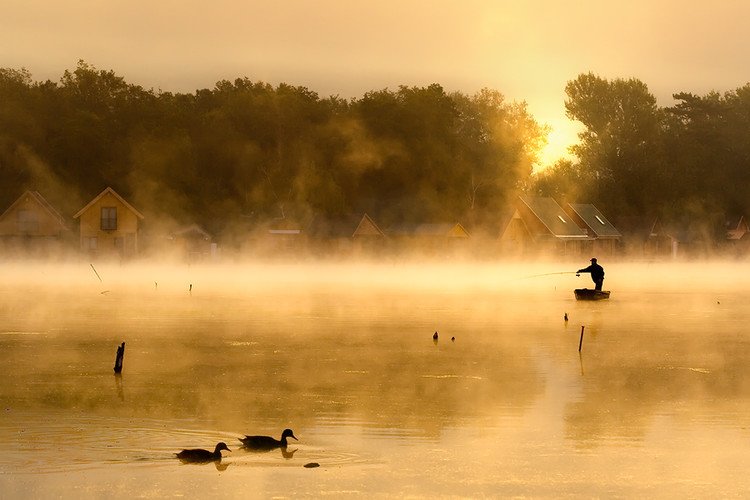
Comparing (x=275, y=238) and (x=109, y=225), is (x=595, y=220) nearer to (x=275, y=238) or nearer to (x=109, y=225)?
(x=275, y=238)

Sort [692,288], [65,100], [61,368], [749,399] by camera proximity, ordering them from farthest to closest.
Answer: [65,100] < [692,288] < [61,368] < [749,399]

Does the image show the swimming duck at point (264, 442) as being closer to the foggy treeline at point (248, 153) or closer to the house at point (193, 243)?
the foggy treeline at point (248, 153)

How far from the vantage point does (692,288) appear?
298 feet

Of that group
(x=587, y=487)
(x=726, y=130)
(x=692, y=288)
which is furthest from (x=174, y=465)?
(x=726, y=130)

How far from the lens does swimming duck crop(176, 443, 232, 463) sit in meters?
21.2

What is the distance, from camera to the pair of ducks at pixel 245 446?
21.2 m

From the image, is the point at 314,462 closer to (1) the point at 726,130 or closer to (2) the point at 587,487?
(2) the point at 587,487

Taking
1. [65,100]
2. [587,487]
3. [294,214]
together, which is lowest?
[587,487]

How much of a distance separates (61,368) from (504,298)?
4340 cm

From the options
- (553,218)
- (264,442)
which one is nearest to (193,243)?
(553,218)

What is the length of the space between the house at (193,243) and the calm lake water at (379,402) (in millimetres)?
78672

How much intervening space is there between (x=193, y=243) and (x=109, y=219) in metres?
11.4

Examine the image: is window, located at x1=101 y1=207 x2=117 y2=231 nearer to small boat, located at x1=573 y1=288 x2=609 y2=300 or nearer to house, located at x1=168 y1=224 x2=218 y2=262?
house, located at x1=168 y1=224 x2=218 y2=262

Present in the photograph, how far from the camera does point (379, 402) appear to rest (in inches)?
1114
